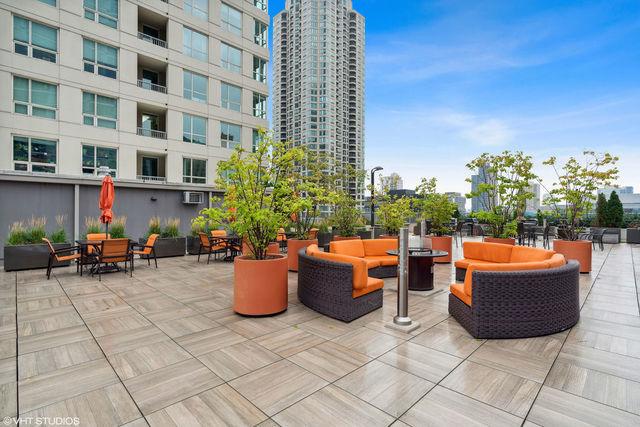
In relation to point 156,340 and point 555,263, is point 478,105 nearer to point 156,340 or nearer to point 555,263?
point 555,263

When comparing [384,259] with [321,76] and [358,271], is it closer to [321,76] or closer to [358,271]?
[358,271]

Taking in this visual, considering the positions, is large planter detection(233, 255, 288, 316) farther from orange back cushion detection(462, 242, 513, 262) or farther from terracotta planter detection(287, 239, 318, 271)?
orange back cushion detection(462, 242, 513, 262)

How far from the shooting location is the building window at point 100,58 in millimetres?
14055

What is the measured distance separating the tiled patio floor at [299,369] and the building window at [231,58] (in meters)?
17.0

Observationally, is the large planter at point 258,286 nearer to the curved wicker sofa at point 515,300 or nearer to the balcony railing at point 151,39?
the curved wicker sofa at point 515,300

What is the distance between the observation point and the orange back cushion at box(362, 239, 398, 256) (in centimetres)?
735

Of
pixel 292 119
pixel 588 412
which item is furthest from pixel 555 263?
pixel 292 119

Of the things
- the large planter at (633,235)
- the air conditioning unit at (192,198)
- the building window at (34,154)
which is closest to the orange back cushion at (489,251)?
the air conditioning unit at (192,198)

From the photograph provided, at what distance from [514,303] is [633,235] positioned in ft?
61.4

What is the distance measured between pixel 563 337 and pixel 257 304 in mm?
3883

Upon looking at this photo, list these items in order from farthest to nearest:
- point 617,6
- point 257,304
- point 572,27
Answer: point 572,27 → point 617,6 → point 257,304

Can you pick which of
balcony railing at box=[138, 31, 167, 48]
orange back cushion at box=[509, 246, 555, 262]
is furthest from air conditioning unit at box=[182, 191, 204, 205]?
orange back cushion at box=[509, 246, 555, 262]

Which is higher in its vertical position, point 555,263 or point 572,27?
point 572,27

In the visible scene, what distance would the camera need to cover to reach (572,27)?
11609 millimetres
